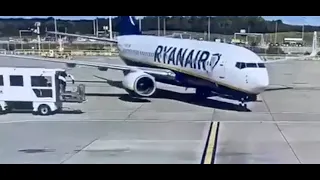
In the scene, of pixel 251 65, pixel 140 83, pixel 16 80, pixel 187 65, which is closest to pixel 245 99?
pixel 251 65

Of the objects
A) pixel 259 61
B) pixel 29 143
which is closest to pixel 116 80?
pixel 29 143

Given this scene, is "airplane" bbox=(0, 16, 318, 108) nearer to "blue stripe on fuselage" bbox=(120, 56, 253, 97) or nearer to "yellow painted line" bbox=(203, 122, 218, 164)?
"blue stripe on fuselage" bbox=(120, 56, 253, 97)

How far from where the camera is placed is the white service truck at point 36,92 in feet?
12.0

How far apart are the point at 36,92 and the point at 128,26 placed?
815 mm

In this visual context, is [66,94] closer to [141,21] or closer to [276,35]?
[141,21]

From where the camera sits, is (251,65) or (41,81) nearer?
(251,65)

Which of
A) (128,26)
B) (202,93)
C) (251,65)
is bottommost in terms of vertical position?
(202,93)

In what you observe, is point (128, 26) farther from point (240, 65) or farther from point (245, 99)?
point (245, 99)

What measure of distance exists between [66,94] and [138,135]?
0.59 meters

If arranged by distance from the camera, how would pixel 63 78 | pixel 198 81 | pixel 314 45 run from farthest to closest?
pixel 198 81
pixel 63 78
pixel 314 45

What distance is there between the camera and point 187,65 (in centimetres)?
380

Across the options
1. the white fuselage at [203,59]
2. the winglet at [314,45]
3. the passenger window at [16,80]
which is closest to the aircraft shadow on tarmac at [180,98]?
the white fuselage at [203,59]

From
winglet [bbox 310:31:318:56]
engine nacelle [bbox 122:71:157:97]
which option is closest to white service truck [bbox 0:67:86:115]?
engine nacelle [bbox 122:71:157:97]
